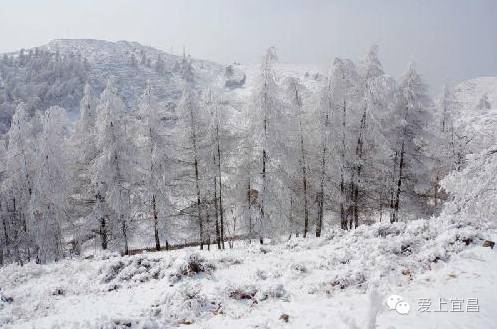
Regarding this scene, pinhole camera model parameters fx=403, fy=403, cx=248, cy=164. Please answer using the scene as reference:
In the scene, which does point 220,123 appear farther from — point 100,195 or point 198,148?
point 100,195

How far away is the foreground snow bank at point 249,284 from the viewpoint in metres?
11.9

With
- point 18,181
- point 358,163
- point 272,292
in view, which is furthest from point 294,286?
point 18,181

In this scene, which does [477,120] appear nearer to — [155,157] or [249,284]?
[155,157]

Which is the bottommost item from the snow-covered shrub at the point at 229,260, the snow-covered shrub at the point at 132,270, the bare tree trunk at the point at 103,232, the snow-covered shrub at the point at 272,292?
the bare tree trunk at the point at 103,232

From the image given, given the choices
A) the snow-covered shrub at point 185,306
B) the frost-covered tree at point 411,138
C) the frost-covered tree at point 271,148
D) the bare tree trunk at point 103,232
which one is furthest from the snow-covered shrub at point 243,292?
the bare tree trunk at point 103,232

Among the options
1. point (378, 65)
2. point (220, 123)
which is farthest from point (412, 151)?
point (220, 123)

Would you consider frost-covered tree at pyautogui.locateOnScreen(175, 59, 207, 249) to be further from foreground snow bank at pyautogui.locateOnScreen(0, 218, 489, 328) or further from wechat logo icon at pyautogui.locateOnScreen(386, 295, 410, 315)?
wechat logo icon at pyautogui.locateOnScreen(386, 295, 410, 315)

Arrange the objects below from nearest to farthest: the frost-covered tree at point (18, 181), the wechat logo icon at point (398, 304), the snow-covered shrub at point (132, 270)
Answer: the wechat logo icon at point (398, 304) < the snow-covered shrub at point (132, 270) < the frost-covered tree at point (18, 181)

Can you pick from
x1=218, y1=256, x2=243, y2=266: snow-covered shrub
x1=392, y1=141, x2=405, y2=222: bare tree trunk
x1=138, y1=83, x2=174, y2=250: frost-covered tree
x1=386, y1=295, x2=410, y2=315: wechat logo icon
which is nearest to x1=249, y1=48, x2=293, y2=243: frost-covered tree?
x1=138, y1=83, x2=174, y2=250: frost-covered tree

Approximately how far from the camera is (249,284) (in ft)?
48.3

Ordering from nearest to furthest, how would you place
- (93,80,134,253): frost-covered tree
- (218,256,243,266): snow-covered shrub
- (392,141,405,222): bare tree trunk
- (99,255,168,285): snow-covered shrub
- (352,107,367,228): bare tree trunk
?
(99,255,168,285): snow-covered shrub
(218,256,243,266): snow-covered shrub
(352,107,367,228): bare tree trunk
(93,80,134,253): frost-covered tree
(392,141,405,222): bare tree trunk

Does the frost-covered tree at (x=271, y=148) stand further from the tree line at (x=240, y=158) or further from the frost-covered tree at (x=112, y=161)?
A: the frost-covered tree at (x=112, y=161)

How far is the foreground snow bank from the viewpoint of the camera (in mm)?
11896

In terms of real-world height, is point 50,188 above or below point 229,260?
above
